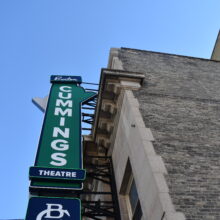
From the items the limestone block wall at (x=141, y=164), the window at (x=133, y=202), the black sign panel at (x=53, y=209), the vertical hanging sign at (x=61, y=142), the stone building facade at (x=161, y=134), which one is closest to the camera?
the black sign panel at (x=53, y=209)

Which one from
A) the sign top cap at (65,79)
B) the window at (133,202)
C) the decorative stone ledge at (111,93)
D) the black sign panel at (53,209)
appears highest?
the sign top cap at (65,79)

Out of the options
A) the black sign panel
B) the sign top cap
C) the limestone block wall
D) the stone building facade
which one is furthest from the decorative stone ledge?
the black sign panel

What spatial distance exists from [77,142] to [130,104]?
1.96 metres

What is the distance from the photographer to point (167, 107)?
9969mm

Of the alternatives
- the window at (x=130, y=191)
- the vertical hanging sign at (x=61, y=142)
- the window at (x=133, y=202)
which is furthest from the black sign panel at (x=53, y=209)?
the window at (x=130, y=191)

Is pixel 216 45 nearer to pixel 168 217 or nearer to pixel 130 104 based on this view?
pixel 130 104

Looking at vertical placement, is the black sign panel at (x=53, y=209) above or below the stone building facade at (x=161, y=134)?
below

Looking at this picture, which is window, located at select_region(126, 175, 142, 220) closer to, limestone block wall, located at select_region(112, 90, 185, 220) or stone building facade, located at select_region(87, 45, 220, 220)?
stone building facade, located at select_region(87, 45, 220, 220)

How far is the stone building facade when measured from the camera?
6.73 m

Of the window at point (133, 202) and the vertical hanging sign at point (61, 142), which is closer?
the vertical hanging sign at point (61, 142)

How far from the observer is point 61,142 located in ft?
30.2

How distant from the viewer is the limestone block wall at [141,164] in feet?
21.3

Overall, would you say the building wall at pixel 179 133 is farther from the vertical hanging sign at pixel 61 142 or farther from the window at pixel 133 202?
the vertical hanging sign at pixel 61 142

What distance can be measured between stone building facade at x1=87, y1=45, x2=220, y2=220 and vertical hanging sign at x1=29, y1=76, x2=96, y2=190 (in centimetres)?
134
